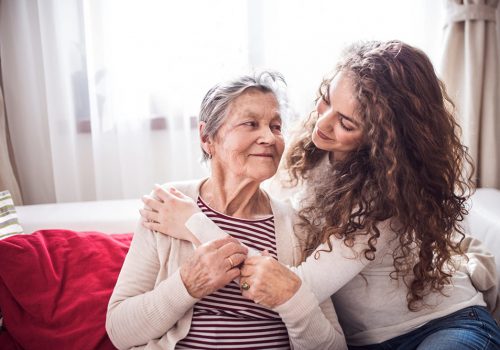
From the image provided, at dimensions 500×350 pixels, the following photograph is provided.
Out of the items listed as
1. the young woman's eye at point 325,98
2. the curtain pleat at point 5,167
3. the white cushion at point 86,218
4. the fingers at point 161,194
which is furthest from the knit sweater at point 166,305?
the curtain pleat at point 5,167

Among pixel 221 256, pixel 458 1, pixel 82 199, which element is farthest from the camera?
pixel 82 199

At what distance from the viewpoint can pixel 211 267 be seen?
121cm

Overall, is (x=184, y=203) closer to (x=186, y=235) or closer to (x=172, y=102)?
(x=186, y=235)

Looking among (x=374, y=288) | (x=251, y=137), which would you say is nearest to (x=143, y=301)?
(x=251, y=137)

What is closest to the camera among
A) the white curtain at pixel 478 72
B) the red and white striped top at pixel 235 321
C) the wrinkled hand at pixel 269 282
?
the wrinkled hand at pixel 269 282

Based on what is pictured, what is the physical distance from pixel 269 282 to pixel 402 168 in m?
0.47

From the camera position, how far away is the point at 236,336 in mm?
1301

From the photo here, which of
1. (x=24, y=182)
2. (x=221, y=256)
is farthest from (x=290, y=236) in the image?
(x=24, y=182)

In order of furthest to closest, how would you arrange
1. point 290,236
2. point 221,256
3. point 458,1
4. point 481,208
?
point 458,1 → point 481,208 → point 290,236 → point 221,256

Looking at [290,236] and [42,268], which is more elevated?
[290,236]

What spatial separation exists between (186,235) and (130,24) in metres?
1.37

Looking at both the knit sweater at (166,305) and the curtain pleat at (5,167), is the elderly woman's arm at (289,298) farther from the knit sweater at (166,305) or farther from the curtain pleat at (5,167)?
the curtain pleat at (5,167)

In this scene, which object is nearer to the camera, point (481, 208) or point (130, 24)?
point (481, 208)

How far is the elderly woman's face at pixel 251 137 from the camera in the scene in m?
1.36
